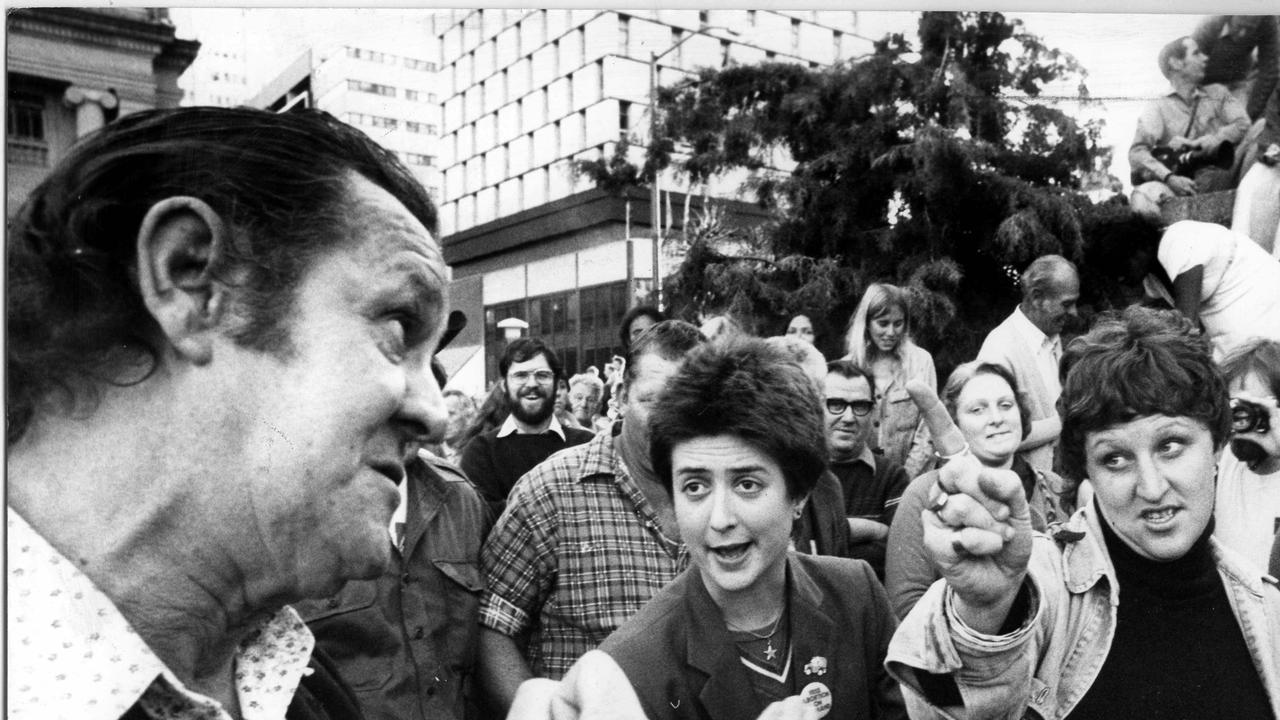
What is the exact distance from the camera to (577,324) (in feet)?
7.49

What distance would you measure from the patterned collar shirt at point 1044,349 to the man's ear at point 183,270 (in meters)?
1.68

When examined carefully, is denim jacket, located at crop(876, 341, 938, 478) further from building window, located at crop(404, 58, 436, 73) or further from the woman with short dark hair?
building window, located at crop(404, 58, 436, 73)

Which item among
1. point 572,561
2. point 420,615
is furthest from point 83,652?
point 572,561

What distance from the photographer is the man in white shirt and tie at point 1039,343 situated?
7.13 feet

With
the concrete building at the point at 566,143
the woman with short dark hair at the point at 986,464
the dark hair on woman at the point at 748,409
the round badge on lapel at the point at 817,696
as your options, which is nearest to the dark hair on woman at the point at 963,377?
the woman with short dark hair at the point at 986,464

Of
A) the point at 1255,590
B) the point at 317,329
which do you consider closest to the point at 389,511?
the point at 317,329

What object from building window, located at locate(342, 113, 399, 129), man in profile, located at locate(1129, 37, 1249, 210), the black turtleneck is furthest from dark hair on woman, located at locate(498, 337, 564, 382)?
man in profile, located at locate(1129, 37, 1249, 210)

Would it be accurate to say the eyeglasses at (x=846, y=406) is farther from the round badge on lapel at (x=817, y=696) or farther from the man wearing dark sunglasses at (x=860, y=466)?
the round badge on lapel at (x=817, y=696)

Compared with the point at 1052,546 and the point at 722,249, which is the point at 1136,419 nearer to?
the point at 1052,546

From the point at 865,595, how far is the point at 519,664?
26.4 inches

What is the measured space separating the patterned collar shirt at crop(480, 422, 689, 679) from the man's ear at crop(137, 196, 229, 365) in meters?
0.89

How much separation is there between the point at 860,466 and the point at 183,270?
1.44m

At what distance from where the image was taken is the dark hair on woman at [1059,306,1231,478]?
208 cm

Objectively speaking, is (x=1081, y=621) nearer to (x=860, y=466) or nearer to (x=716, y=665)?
(x=860, y=466)
